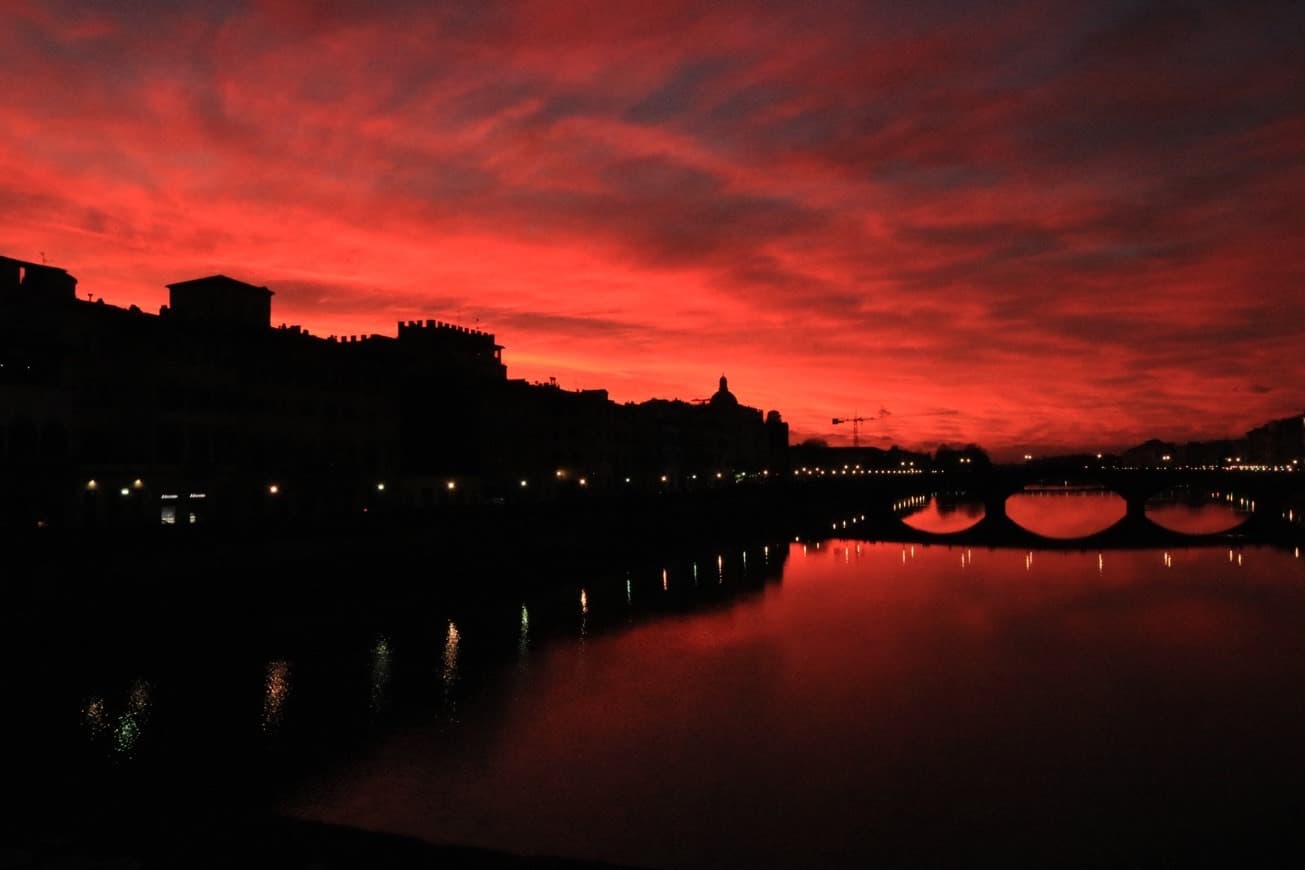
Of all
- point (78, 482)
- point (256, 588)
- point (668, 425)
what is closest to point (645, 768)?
point (256, 588)

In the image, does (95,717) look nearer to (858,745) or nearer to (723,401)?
(858,745)

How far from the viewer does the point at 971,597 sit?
196 ft

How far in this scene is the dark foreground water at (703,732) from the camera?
70.8ft

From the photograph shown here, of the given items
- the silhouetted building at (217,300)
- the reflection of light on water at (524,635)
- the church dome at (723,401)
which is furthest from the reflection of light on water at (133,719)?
the church dome at (723,401)

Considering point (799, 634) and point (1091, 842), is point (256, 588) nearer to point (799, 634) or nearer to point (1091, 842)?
point (799, 634)

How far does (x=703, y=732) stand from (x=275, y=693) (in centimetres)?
1378

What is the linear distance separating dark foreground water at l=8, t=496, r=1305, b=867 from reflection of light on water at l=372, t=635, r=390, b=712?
16cm

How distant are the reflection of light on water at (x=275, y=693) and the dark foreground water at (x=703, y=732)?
141 millimetres

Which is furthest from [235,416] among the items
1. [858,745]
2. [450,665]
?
[858,745]

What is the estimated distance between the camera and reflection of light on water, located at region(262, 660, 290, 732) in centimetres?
2902

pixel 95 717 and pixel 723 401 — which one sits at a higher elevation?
pixel 723 401

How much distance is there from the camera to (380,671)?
35562 millimetres

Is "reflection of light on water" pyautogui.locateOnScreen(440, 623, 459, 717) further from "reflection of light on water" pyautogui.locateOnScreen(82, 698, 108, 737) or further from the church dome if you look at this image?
the church dome

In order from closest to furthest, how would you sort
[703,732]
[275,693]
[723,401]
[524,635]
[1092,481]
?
[703,732], [275,693], [524,635], [1092,481], [723,401]
